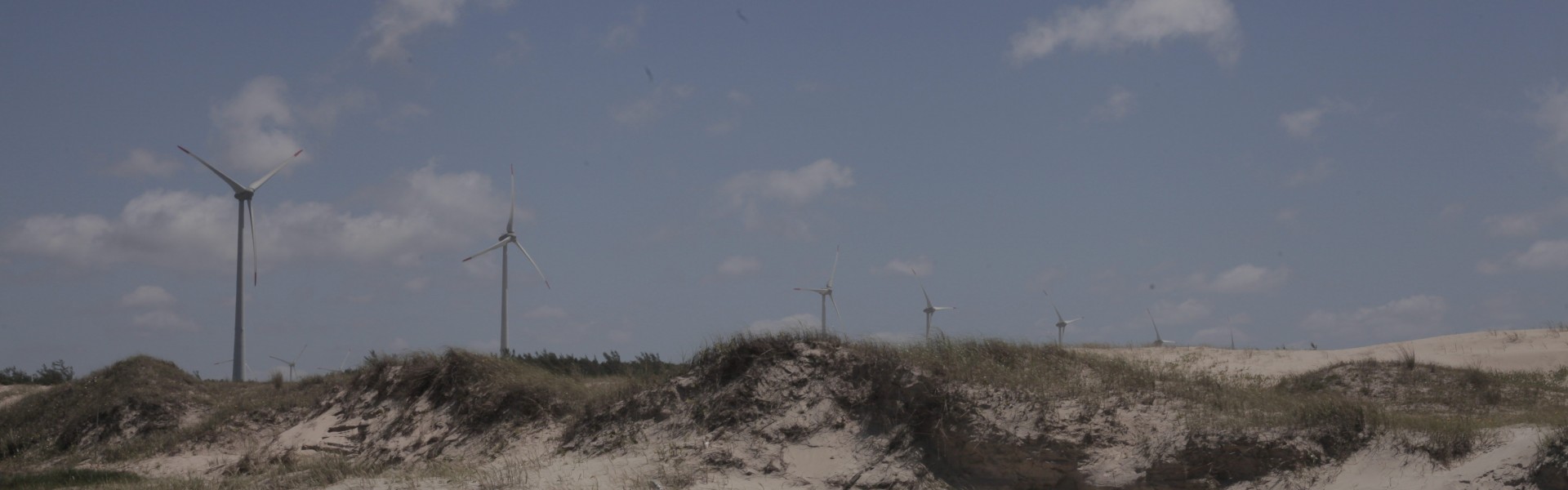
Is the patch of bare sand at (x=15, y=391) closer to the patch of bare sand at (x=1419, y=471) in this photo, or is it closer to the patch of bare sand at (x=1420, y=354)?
the patch of bare sand at (x=1420, y=354)

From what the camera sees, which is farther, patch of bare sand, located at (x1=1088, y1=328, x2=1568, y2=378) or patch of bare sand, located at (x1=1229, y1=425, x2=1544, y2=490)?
patch of bare sand, located at (x1=1088, y1=328, x2=1568, y2=378)

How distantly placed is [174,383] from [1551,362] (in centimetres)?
3061

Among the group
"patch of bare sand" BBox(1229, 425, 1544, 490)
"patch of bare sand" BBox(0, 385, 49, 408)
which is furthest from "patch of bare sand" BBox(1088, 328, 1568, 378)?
"patch of bare sand" BBox(0, 385, 49, 408)

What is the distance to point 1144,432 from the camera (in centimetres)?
1341

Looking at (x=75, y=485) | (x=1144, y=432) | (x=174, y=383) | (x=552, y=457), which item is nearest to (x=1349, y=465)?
(x=1144, y=432)

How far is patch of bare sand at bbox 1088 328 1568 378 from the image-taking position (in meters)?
23.4

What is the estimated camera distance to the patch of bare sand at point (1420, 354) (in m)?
23.4

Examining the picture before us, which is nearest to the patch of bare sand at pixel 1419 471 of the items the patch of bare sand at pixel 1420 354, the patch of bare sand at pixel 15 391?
the patch of bare sand at pixel 1420 354

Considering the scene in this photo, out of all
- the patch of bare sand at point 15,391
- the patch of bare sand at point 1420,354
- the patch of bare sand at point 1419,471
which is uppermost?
the patch of bare sand at point 15,391

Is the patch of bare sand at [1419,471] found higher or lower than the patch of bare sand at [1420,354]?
lower

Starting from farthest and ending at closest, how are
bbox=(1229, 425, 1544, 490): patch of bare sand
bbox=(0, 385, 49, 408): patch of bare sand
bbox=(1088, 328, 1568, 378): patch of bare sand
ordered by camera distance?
bbox=(0, 385, 49, 408): patch of bare sand, bbox=(1088, 328, 1568, 378): patch of bare sand, bbox=(1229, 425, 1544, 490): patch of bare sand

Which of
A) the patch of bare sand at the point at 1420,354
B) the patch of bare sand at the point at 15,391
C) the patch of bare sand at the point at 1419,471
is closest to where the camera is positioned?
the patch of bare sand at the point at 1419,471

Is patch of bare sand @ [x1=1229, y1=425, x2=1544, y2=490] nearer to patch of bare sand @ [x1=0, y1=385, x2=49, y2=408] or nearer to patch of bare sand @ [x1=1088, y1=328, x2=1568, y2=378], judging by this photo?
patch of bare sand @ [x1=1088, y1=328, x2=1568, y2=378]

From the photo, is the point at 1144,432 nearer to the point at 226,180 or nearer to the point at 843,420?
the point at 843,420
